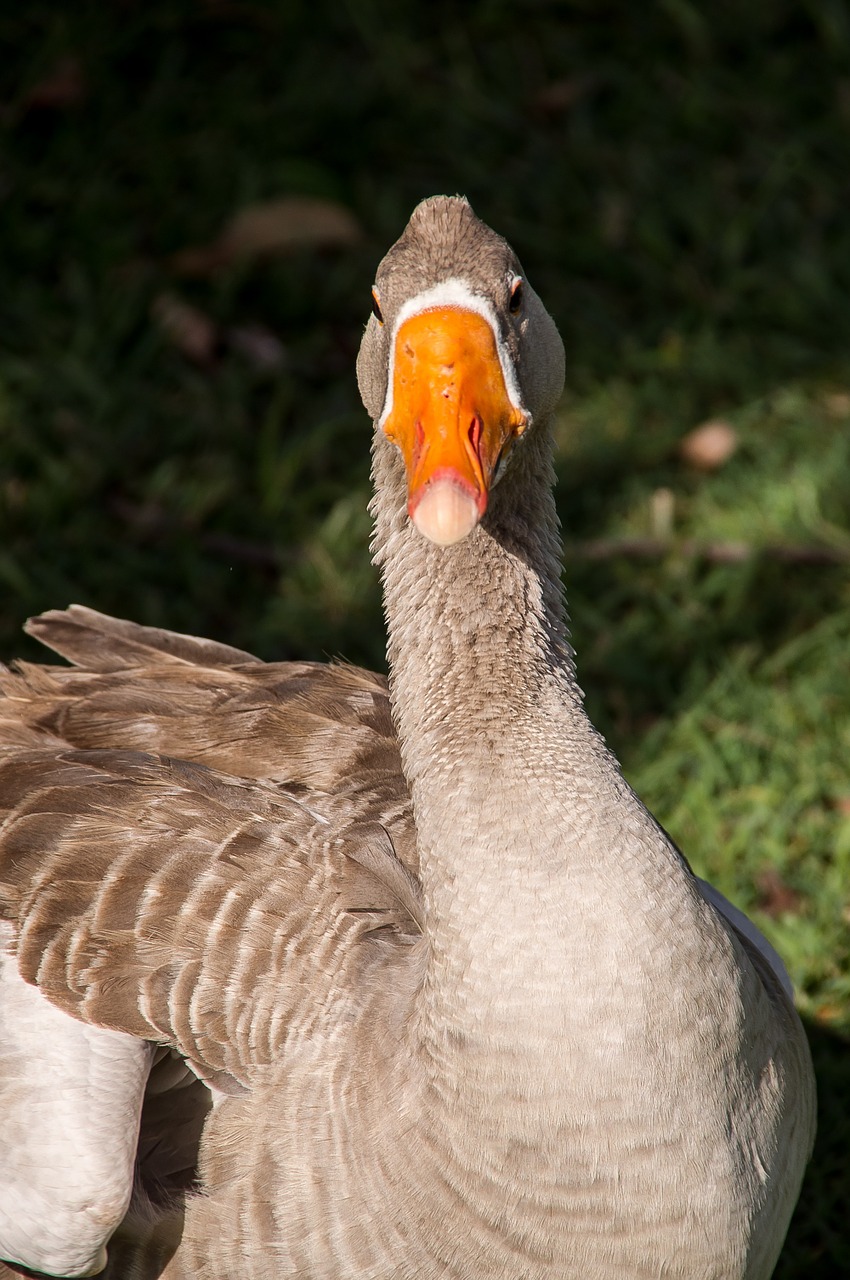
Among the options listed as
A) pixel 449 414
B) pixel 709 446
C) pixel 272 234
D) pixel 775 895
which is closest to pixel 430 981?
pixel 449 414

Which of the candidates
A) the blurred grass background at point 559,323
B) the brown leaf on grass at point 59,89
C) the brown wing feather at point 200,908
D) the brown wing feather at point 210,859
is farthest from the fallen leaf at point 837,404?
the brown wing feather at point 200,908

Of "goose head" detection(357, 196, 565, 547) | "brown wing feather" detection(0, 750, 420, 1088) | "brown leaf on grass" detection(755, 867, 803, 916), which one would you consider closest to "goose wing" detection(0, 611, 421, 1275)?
"brown wing feather" detection(0, 750, 420, 1088)

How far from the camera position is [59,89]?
6.16 meters

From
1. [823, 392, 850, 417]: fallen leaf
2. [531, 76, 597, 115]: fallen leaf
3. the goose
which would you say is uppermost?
[531, 76, 597, 115]: fallen leaf

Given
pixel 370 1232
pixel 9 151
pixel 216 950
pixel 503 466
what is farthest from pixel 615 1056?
pixel 9 151

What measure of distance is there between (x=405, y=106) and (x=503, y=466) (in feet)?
14.7

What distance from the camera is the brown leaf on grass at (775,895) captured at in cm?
388

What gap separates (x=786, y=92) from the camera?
650 cm

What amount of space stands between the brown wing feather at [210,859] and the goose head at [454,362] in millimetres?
733

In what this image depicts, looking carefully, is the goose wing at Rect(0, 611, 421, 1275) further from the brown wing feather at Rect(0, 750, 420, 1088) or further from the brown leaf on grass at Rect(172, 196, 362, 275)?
the brown leaf on grass at Rect(172, 196, 362, 275)

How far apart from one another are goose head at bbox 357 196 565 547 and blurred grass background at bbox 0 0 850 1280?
6.16 ft

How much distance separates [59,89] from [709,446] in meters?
3.05

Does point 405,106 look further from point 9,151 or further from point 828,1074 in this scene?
point 828,1074

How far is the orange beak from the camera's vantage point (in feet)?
7.17
